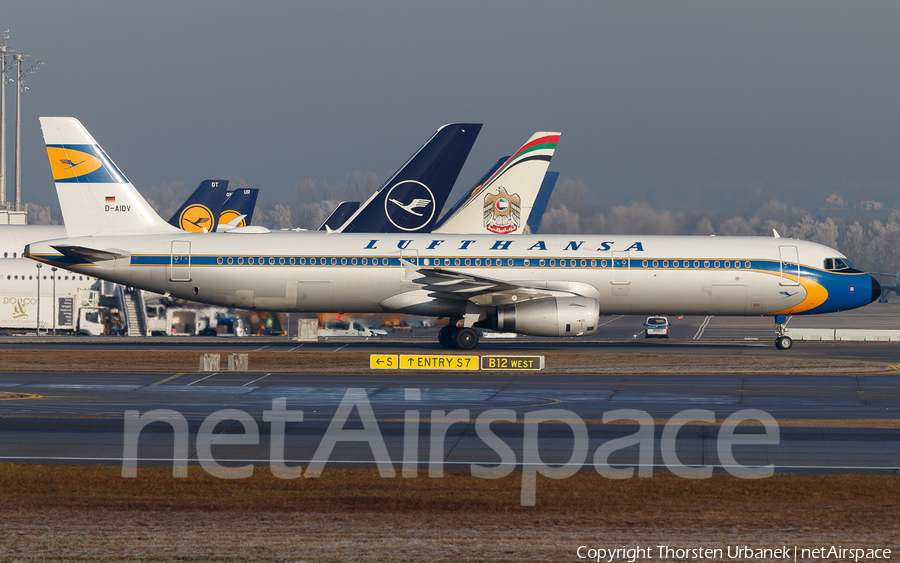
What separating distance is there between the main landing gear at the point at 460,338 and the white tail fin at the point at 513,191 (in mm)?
12993

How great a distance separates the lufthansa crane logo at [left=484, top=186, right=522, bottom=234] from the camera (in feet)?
174

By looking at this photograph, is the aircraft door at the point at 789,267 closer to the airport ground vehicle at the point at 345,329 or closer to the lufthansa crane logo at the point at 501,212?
the lufthansa crane logo at the point at 501,212

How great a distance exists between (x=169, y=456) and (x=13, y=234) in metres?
65.4

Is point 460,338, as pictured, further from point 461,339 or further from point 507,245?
point 507,245

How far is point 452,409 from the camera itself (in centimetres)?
2417

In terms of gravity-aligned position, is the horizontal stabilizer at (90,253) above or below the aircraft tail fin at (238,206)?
A: below

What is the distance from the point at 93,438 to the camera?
19.8m

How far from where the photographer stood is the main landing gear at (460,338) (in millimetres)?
40844

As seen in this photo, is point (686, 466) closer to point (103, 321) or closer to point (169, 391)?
point (169, 391)

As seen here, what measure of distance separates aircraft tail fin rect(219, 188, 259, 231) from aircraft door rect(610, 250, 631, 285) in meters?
43.5

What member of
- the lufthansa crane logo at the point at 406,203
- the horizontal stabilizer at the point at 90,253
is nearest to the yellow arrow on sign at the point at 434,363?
the horizontal stabilizer at the point at 90,253

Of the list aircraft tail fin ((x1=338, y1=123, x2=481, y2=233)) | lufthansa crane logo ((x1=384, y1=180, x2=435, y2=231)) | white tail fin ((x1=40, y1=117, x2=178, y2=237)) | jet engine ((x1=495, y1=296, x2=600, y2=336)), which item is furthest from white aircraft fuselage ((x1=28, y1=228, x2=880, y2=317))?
lufthansa crane logo ((x1=384, y1=180, x2=435, y2=231))

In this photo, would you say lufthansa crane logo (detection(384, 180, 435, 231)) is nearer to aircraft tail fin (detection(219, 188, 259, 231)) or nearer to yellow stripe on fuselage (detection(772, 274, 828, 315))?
yellow stripe on fuselage (detection(772, 274, 828, 315))

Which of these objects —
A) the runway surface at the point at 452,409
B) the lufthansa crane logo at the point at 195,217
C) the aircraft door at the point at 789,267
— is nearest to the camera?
the runway surface at the point at 452,409
